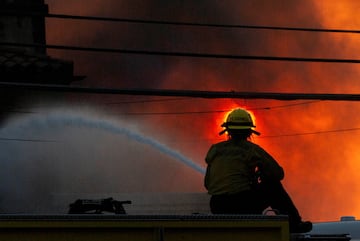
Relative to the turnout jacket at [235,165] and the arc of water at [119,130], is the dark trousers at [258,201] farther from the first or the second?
the arc of water at [119,130]

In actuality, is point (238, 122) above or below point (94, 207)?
above

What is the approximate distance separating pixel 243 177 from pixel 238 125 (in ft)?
1.25

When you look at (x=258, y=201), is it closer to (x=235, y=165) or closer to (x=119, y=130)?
(x=235, y=165)

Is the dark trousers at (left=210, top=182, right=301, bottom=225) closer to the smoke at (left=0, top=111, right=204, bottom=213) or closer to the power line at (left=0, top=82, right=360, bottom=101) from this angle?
the power line at (left=0, top=82, right=360, bottom=101)

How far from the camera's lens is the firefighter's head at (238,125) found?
554 centimetres

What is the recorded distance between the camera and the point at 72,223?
13.8 feet

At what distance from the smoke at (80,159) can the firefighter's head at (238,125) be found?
602cm

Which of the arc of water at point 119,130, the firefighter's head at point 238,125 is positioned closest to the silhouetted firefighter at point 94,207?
the firefighter's head at point 238,125

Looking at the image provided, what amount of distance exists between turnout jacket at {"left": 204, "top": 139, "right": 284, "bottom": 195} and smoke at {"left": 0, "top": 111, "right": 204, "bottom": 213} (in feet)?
19.5

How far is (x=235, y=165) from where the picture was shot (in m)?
5.45

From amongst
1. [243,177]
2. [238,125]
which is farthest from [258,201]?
[238,125]

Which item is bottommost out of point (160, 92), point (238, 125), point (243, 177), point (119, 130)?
point (243, 177)

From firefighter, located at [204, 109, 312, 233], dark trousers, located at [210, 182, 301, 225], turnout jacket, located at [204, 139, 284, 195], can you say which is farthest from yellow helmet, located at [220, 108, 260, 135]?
dark trousers, located at [210, 182, 301, 225]

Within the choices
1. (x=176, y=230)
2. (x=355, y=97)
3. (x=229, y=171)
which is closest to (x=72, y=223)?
(x=176, y=230)
